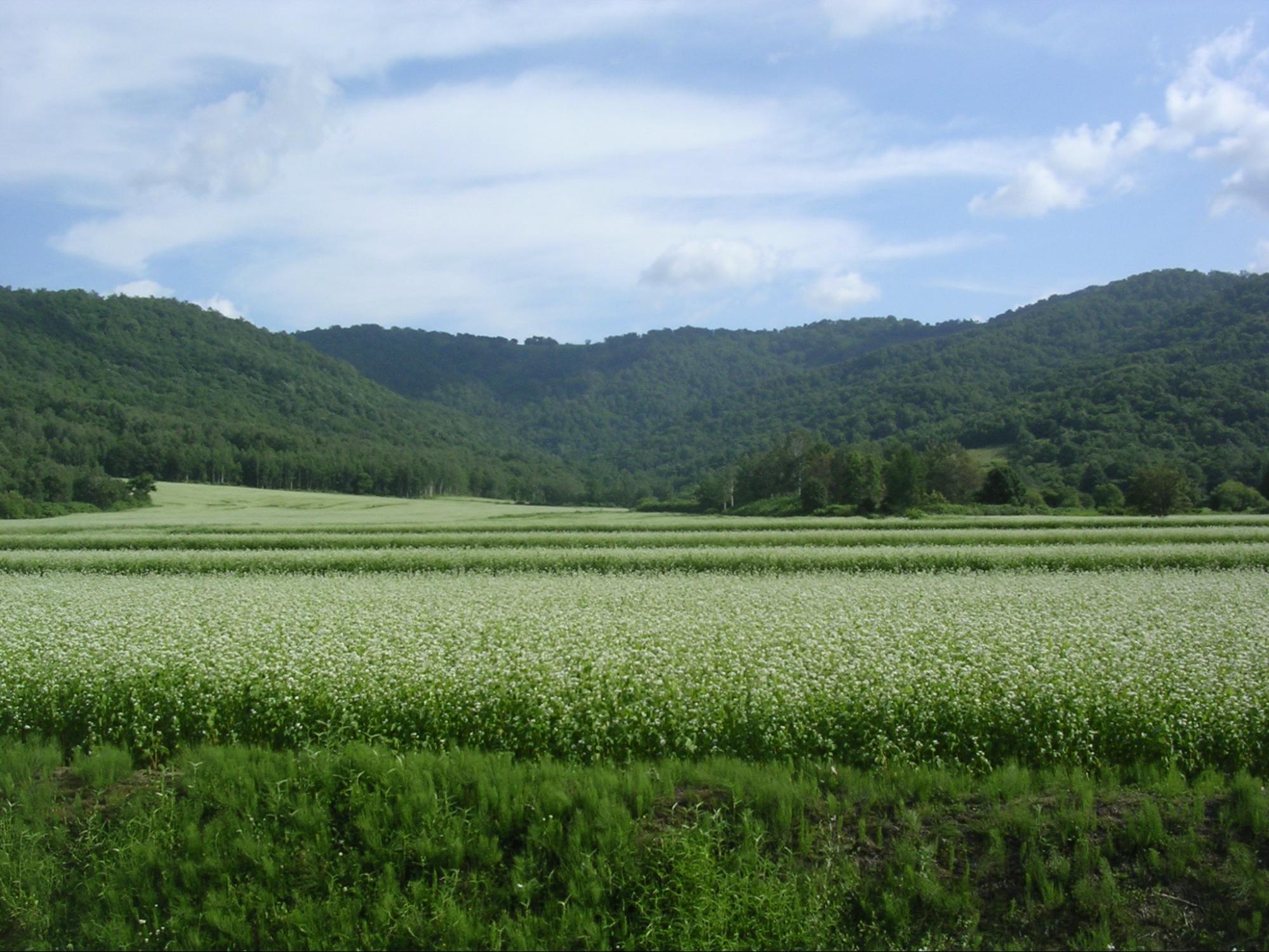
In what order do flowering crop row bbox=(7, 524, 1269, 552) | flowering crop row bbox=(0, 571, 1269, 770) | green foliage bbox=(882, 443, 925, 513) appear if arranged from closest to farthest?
flowering crop row bbox=(0, 571, 1269, 770) < flowering crop row bbox=(7, 524, 1269, 552) < green foliage bbox=(882, 443, 925, 513)

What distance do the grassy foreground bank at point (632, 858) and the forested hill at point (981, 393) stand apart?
220 feet

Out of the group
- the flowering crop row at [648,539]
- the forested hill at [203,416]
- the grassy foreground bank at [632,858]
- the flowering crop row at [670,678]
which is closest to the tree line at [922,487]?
the flowering crop row at [648,539]

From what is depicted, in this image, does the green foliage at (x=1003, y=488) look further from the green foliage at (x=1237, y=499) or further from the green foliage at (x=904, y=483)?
the green foliage at (x=1237, y=499)

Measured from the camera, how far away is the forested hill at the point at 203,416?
72312mm

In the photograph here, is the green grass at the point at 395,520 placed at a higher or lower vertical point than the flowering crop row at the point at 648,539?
higher

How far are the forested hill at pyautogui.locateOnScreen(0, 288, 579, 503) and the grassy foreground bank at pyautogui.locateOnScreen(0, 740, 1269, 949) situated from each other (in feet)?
193

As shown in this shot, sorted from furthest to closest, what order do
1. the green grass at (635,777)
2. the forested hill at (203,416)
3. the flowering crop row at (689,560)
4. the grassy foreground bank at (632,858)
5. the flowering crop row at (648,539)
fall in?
the forested hill at (203,416) → the flowering crop row at (648,539) → the flowering crop row at (689,560) → the green grass at (635,777) → the grassy foreground bank at (632,858)

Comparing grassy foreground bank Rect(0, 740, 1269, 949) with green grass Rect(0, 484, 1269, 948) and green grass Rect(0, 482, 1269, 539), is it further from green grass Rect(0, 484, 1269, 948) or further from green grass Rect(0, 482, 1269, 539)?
green grass Rect(0, 482, 1269, 539)

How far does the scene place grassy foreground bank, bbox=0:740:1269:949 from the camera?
5.62m

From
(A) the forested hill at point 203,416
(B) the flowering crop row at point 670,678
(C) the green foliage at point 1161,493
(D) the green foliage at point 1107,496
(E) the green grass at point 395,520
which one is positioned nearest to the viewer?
(B) the flowering crop row at point 670,678

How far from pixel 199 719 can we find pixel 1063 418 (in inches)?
3379

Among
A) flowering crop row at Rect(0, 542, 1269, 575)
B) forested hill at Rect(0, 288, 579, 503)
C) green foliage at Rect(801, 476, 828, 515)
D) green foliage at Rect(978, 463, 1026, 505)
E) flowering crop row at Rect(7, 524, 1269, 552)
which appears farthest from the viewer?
forested hill at Rect(0, 288, 579, 503)

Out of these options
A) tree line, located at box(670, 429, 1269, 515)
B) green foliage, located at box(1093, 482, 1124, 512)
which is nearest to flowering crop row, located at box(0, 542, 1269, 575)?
tree line, located at box(670, 429, 1269, 515)

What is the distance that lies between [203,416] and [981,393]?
101440 millimetres
